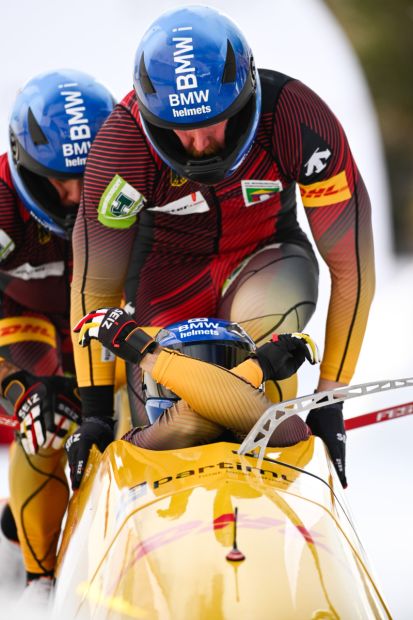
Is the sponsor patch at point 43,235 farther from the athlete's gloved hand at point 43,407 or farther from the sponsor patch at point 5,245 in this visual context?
the athlete's gloved hand at point 43,407

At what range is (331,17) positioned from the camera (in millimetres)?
6449

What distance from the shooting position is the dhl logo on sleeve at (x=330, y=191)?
3068 mm

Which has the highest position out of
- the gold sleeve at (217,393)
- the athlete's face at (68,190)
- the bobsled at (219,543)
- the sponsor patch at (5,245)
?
the athlete's face at (68,190)

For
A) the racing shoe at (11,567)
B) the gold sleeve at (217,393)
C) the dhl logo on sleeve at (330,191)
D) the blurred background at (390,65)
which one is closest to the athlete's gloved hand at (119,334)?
the gold sleeve at (217,393)

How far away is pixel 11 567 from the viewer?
145 inches

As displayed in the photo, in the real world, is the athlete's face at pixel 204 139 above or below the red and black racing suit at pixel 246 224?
above

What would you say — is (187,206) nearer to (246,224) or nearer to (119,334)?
(246,224)

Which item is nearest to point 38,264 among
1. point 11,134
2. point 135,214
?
point 11,134

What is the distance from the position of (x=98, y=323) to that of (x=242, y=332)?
1.25ft

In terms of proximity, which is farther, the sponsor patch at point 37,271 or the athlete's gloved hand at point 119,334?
the sponsor patch at point 37,271

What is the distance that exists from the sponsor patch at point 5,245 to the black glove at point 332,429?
1315 millimetres

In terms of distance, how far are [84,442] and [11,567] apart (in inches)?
40.5

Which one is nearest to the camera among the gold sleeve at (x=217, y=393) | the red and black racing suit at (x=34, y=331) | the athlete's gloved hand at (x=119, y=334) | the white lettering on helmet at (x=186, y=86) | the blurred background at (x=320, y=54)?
the gold sleeve at (x=217, y=393)

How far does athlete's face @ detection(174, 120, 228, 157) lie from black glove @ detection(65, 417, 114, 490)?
85 cm
